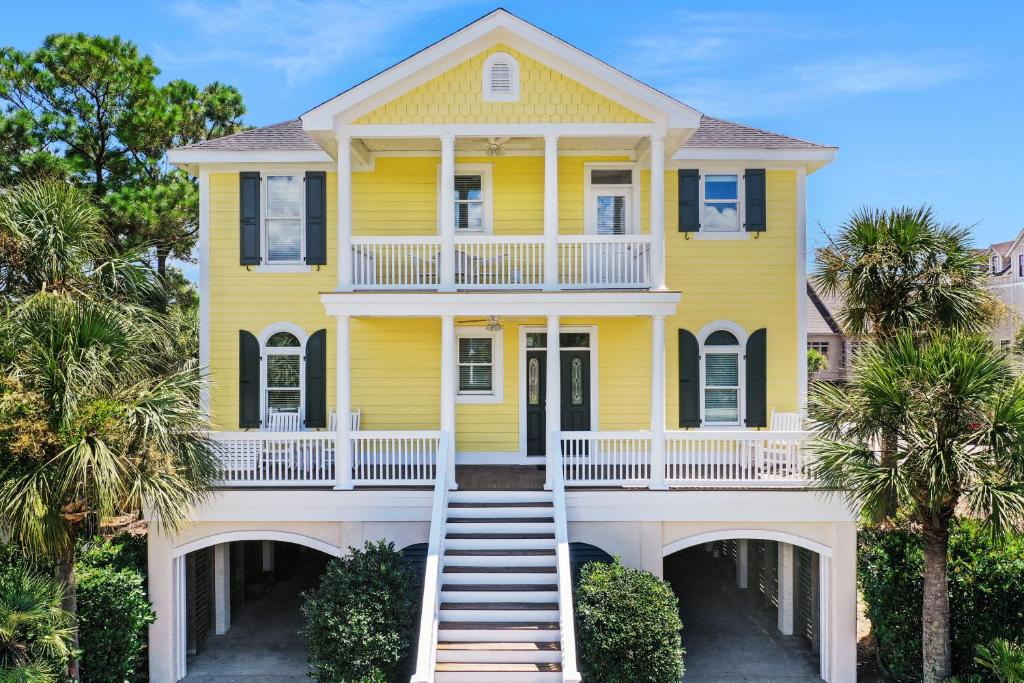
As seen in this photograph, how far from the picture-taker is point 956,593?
9.34 meters

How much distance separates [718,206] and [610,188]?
2.17 meters

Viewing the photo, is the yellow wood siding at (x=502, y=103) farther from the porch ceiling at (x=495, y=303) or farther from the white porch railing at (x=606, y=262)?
the porch ceiling at (x=495, y=303)

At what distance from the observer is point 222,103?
70.4 ft

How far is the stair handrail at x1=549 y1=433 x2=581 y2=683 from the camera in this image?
8492mm

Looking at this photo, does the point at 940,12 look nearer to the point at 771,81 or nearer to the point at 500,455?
the point at 771,81

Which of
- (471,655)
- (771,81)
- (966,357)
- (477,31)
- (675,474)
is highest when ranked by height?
(771,81)

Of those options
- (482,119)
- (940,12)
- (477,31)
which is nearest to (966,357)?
(482,119)

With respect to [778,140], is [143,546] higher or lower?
lower

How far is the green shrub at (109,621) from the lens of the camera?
9.30m

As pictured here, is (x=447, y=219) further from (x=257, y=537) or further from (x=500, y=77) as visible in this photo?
(x=257, y=537)

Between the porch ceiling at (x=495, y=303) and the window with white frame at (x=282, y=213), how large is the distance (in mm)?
2679

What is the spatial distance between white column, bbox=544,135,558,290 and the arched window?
5265 millimetres

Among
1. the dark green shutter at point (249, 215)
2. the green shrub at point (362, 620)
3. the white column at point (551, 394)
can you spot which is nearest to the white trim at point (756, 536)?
the white column at point (551, 394)

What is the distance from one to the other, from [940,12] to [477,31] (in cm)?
1183
